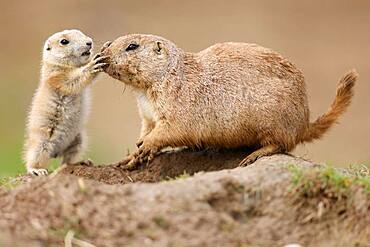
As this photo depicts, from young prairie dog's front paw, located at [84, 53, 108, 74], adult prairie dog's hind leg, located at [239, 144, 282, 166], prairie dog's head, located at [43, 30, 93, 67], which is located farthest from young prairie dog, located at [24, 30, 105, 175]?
adult prairie dog's hind leg, located at [239, 144, 282, 166]

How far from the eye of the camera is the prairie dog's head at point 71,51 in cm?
896

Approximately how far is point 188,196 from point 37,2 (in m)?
17.2

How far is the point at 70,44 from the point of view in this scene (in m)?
8.99

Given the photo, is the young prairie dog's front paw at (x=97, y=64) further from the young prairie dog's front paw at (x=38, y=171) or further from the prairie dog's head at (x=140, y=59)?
the young prairie dog's front paw at (x=38, y=171)

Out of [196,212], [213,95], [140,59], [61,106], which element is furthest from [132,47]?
[196,212]

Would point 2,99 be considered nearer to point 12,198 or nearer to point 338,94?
point 338,94

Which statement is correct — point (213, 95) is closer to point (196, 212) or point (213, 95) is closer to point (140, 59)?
point (140, 59)

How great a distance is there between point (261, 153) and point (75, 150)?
6.53 ft

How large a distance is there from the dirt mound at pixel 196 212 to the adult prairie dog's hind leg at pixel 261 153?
1329mm

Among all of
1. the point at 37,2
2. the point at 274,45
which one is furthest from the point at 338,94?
the point at 37,2

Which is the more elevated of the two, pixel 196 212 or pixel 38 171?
pixel 196 212

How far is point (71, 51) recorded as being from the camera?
29.4 feet

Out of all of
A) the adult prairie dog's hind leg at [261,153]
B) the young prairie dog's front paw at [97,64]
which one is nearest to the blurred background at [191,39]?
the young prairie dog's front paw at [97,64]

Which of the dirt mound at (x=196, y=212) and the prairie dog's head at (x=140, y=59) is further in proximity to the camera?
the prairie dog's head at (x=140, y=59)
